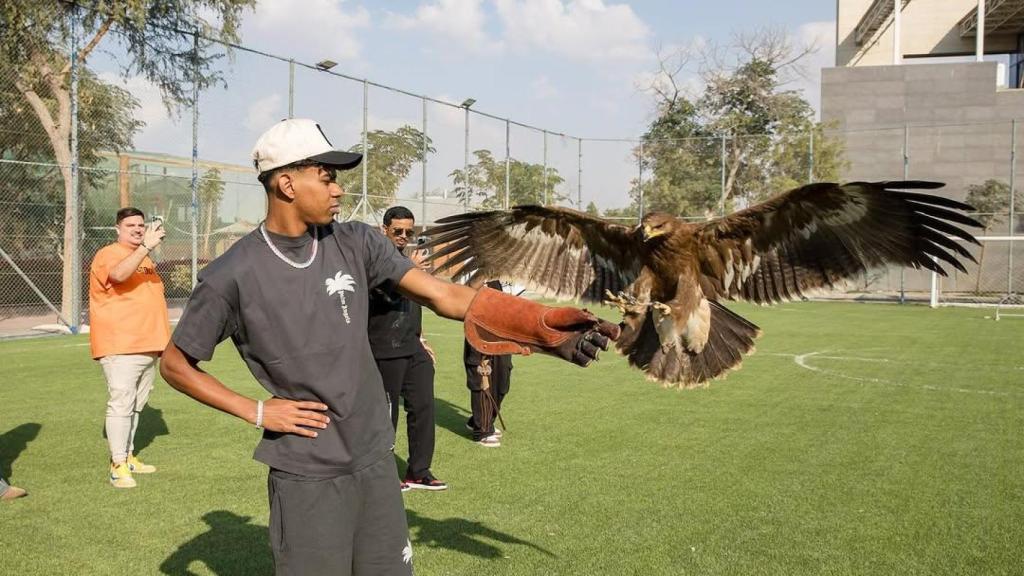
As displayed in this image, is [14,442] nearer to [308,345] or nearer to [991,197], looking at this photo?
[308,345]

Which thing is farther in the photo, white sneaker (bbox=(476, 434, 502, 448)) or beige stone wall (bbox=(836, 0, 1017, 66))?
beige stone wall (bbox=(836, 0, 1017, 66))

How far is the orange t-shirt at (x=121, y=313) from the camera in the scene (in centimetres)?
610

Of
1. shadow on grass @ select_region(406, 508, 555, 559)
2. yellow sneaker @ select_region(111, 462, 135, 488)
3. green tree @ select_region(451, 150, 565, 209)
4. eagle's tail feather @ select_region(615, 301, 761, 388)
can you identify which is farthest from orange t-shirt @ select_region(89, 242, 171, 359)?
green tree @ select_region(451, 150, 565, 209)

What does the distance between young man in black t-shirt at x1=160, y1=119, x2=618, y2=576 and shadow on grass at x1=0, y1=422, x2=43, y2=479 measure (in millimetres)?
4480

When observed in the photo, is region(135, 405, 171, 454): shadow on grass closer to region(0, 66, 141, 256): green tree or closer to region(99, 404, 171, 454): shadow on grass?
region(99, 404, 171, 454): shadow on grass

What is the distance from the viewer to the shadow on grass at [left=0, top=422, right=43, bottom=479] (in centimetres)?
655

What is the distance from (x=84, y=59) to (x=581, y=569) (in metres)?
16.4

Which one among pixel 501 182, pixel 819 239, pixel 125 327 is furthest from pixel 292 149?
pixel 501 182

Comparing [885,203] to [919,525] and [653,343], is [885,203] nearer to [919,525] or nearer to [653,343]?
[653,343]

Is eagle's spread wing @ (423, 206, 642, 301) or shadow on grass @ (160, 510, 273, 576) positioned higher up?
eagle's spread wing @ (423, 206, 642, 301)

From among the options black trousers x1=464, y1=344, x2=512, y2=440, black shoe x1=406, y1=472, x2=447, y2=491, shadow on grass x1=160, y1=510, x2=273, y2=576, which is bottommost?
shadow on grass x1=160, y1=510, x2=273, y2=576

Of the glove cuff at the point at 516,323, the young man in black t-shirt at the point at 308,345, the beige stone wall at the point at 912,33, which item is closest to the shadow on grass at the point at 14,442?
the young man in black t-shirt at the point at 308,345

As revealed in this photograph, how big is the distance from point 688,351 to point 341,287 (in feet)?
10.1

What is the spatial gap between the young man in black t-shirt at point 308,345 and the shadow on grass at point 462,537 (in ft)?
6.94
